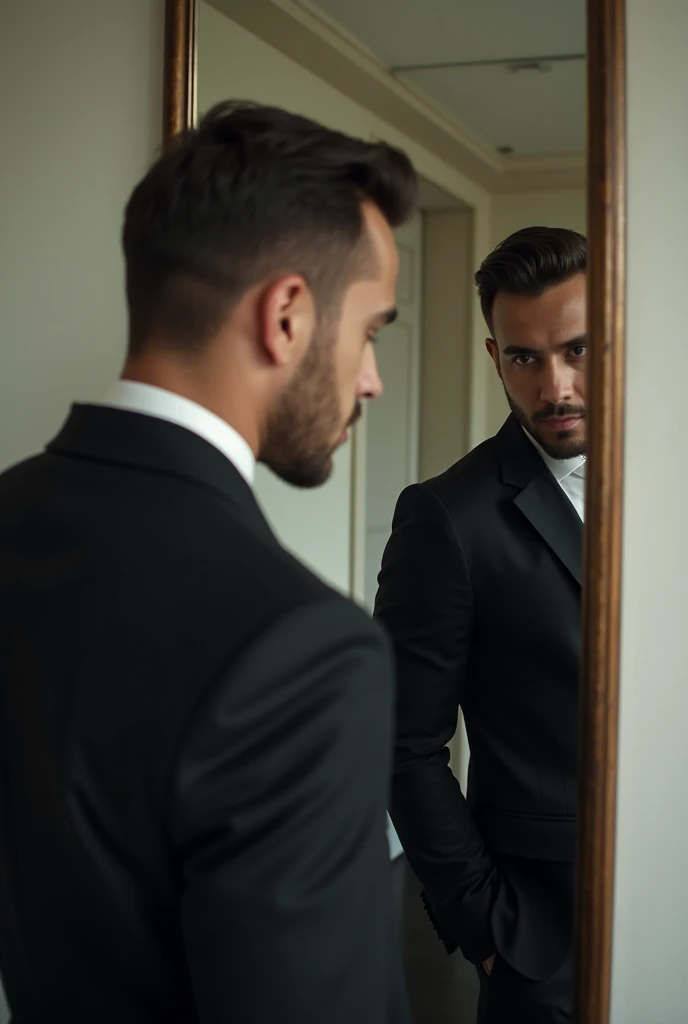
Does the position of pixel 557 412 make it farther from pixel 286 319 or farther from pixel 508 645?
pixel 286 319

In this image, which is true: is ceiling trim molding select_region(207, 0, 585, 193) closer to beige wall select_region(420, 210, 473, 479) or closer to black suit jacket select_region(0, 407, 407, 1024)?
beige wall select_region(420, 210, 473, 479)

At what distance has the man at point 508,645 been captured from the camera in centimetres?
100

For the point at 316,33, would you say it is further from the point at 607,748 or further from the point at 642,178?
the point at 607,748

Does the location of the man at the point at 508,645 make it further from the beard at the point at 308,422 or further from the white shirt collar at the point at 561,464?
the beard at the point at 308,422

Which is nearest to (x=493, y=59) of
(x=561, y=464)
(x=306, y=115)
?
(x=306, y=115)

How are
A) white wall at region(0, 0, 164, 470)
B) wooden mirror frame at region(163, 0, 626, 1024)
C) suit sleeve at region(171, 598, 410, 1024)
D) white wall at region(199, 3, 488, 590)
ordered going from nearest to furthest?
suit sleeve at region(171, 598, 410, 1024)
wooden mirror frame at region(163, 0, 626, 1024)
white wall at region(199, 3, 488, 590)
white wall at region(0, 0, 164, 470)

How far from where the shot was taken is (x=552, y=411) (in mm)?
1016

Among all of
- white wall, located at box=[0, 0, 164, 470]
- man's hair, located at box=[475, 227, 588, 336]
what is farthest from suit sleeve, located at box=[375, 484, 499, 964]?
white wall, located at box=[0, 0, 164, 470]

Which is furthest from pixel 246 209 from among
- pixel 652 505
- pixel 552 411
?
pixel 652 505

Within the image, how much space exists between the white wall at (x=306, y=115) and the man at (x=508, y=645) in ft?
0.27

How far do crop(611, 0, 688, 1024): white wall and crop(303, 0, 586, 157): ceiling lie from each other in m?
0.07

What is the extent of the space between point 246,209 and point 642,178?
0.49 meters

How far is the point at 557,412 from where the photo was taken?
1014 mm

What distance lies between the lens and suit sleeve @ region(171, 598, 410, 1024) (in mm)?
589
